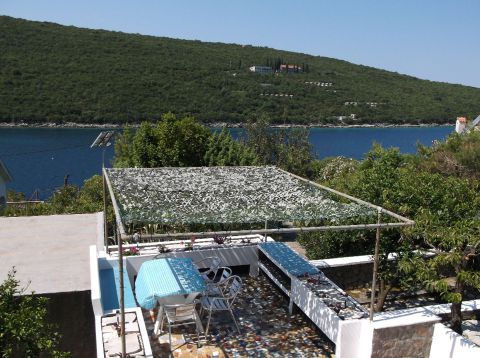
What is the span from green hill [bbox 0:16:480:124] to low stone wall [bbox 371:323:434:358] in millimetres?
53847

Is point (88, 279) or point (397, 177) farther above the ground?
point (397, 177)

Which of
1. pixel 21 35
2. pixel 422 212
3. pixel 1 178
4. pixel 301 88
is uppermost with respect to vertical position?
pixel 21 35

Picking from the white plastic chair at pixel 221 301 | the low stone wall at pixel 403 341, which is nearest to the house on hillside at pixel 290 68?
the white plastic chair at pixel 221 301

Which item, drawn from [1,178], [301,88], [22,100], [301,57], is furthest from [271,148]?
[301,57]

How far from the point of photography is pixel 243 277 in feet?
23.5

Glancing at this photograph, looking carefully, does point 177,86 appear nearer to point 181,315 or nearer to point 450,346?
point 181,315

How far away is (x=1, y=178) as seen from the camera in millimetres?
17703

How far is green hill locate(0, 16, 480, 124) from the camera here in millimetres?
59853

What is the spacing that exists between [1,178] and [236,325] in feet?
50.8

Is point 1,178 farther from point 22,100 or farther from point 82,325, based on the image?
point 22,100

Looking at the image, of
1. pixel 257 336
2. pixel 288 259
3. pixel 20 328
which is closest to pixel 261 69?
pixel 288 259

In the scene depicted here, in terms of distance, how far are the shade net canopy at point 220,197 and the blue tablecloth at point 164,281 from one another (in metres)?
0.75

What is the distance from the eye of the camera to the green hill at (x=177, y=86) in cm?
5985

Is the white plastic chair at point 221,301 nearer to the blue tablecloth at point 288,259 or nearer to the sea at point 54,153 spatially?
the blue tablecloth at point 288,259
